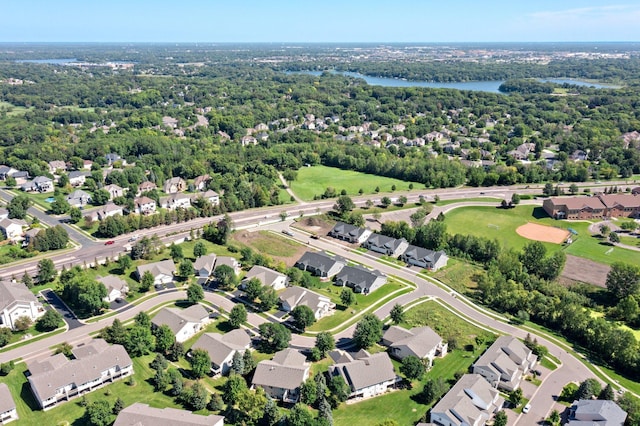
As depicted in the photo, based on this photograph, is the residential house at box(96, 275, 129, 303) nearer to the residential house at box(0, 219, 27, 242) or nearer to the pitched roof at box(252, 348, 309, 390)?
the pitched roof at box(252, 348, 309, 390)

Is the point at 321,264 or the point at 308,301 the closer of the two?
the point at 308,301

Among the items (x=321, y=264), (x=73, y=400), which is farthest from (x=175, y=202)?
(x=73, y=400)

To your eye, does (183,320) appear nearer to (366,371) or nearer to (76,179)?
(366,371)

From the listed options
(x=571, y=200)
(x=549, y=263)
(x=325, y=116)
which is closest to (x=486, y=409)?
(x=549, y=263)

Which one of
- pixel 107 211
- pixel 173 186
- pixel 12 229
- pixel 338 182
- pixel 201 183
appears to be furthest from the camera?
pixel 338 182

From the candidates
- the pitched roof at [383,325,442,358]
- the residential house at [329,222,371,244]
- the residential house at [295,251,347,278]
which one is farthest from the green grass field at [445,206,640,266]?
the pitched roof at [383,325,442,358]

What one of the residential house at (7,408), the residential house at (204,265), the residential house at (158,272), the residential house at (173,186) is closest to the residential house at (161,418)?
the residential house at (7,408)

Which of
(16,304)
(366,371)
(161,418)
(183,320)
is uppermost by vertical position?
(16,304)

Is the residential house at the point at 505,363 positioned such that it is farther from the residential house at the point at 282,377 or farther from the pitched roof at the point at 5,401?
the pitched roof at the point at 5,401
